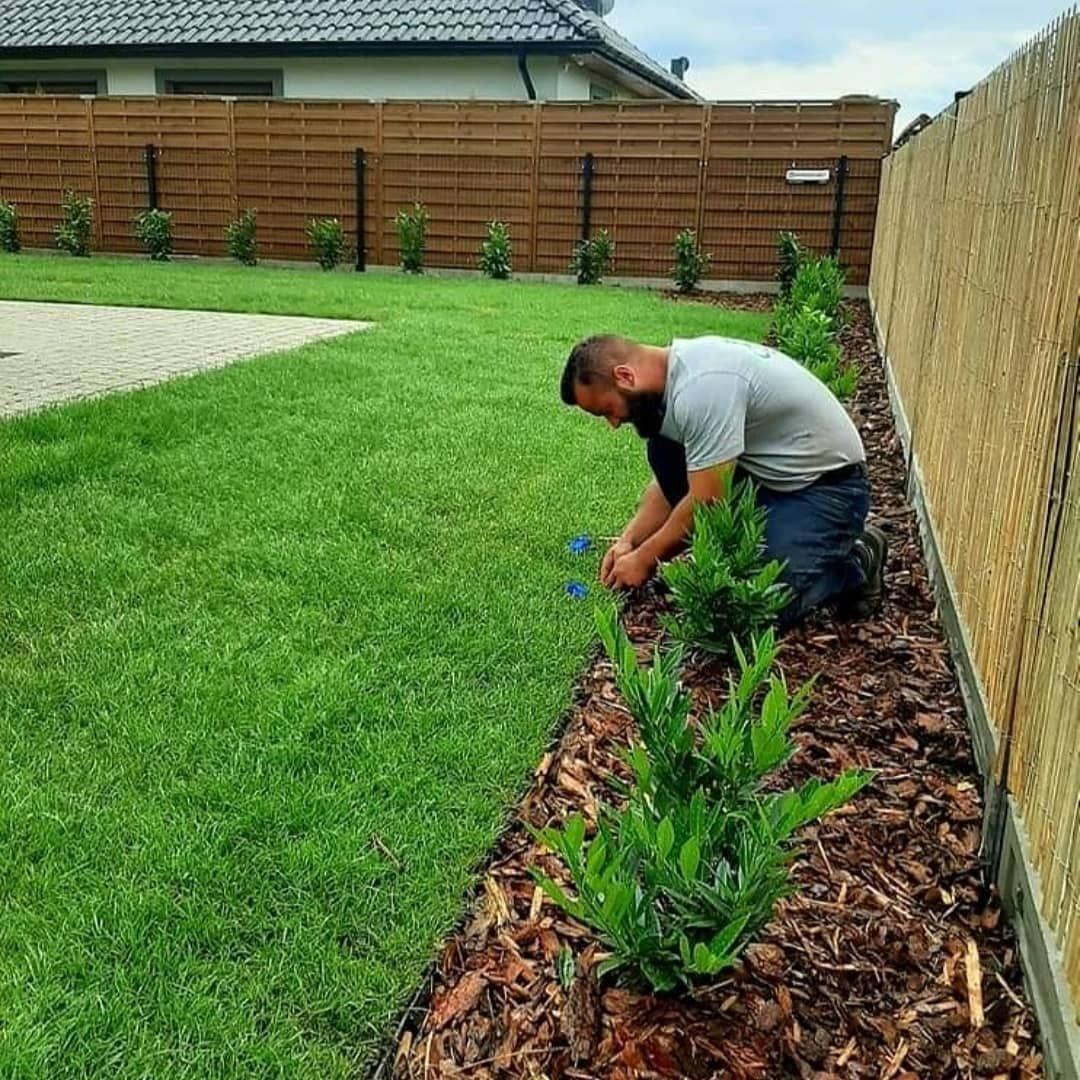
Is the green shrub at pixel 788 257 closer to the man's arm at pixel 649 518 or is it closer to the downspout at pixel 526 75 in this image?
the downspout at pixel 526 75

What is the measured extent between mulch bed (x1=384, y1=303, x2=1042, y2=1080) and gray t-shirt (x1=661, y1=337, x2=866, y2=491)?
0.86 meters

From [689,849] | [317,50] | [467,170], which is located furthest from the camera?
[317,50]

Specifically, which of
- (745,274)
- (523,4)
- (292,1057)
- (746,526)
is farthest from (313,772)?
(523,4)

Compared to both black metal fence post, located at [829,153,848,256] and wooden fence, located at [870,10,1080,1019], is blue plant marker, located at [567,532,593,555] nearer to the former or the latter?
wooden fence, located at [870,10,1080,1019]

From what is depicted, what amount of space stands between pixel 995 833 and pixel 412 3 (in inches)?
672

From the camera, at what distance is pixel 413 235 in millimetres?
14273

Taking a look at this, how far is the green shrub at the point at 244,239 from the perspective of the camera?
14820mm

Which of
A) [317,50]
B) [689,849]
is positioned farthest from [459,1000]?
[317,50]

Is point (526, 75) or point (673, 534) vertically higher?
point (526, 75)

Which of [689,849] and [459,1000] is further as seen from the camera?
[459,1000]

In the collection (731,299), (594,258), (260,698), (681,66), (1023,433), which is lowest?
(260,698)

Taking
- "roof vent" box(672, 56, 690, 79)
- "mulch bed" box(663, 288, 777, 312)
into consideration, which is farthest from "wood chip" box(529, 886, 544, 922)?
"roof vent" box(672, 56, 690, 79)

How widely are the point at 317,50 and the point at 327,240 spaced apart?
3.52m

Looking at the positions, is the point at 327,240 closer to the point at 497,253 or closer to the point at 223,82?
the point at 497,253
